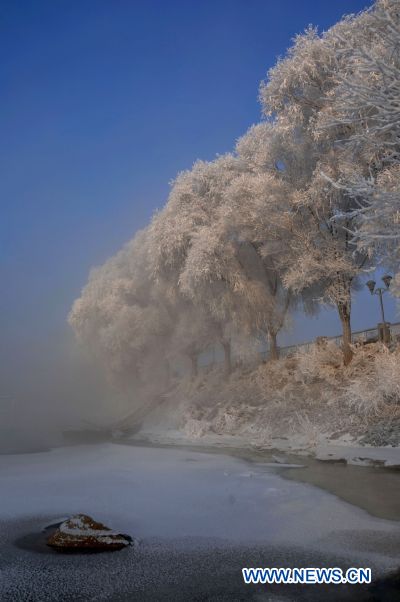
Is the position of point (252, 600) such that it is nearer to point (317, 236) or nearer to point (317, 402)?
point (317, 402)

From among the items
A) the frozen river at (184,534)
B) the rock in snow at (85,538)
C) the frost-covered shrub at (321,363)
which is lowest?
the frozen river at (184,534)

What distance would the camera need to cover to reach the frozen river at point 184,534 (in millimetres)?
4355

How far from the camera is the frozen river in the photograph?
14.3ft

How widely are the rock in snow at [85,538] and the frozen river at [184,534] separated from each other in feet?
0.69

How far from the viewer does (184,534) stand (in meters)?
6.07

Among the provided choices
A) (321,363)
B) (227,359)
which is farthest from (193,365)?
(321,363)

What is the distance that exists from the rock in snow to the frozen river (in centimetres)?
21

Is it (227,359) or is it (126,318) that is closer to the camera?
(227,359)

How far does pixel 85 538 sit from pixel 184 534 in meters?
1.35

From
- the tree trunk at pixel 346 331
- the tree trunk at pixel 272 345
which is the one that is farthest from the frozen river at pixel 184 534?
the tree trunk at pixel 272 345

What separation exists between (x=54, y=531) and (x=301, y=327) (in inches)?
890

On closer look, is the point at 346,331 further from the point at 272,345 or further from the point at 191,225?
the point at 191,225

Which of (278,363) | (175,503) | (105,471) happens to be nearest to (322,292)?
(278,363)

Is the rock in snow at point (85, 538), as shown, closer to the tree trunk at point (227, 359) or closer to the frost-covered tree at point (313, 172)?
the frost-covered tree at point (313, 172)
